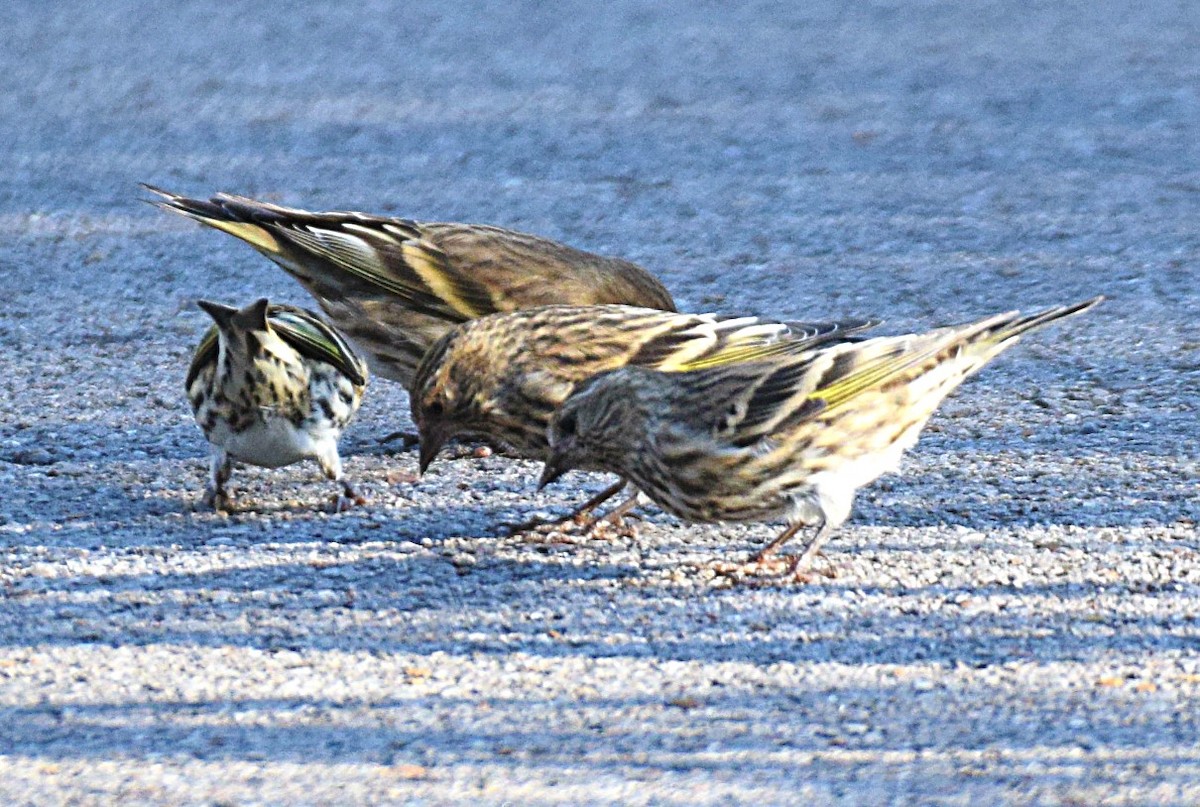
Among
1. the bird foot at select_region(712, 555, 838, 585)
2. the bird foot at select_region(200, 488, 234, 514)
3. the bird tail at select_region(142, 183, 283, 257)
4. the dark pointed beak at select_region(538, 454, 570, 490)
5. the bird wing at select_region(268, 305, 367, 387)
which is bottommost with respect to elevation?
the bird foot at select_region(712, 555, 838, 585)

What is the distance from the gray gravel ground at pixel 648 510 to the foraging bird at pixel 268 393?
0.19m

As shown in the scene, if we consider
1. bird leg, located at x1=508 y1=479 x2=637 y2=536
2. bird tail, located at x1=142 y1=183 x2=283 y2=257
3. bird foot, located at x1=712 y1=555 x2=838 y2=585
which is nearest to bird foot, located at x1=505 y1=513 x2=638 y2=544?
bird leg, located at x1=508 y1=479 x2=637 y2=536

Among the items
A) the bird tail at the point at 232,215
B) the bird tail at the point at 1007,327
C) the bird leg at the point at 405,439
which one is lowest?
the bird leg at the point at 405,439

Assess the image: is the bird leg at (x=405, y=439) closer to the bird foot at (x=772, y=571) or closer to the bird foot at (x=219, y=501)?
the bird foot at (x=219, y=501)

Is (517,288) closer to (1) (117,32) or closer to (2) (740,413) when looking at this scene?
(2) (740,413)

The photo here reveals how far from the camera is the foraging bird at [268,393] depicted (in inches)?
206

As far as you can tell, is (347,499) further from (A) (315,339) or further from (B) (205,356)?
(B) (205,356)

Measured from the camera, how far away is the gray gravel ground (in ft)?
12.8

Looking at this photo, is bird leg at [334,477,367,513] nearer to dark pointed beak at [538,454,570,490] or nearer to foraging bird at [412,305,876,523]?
foraging bird at [412,305,876,523]

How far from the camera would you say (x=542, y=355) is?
18.0ft

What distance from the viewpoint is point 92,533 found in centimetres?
532

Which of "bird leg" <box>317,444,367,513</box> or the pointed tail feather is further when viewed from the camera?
"bird leg" <box>317,444,367,513</box>

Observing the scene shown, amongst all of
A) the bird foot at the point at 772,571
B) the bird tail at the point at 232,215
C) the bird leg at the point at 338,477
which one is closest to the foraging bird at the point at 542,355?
the bird leg at the point at 338,477

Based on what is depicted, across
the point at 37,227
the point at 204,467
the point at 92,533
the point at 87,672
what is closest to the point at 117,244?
the point at 37,227
